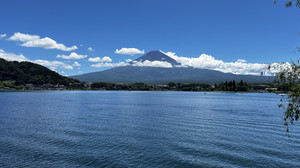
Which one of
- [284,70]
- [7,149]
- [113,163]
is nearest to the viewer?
[284,70]

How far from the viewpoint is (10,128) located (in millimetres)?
39625

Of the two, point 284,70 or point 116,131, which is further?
point 116,131

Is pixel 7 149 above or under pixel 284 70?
under

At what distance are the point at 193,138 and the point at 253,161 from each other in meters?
10.9

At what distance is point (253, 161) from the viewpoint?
77.5 ft

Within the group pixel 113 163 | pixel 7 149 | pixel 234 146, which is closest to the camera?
pixel 113 163

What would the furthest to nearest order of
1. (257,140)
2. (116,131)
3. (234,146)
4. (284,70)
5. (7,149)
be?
1. (116,131)
2. (257,140)
3. (234,146)
4. (7,149)
5. (284,70)

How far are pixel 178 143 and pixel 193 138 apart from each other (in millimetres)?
3932

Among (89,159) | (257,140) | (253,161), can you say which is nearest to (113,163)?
(89,159)

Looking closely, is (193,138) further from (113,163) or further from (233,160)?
(113,163)

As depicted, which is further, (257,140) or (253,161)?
(257,140)

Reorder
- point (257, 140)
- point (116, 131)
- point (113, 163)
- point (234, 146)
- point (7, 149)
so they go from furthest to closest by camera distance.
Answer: point (116, 131) < point (257, 140) < point (234, 146) < point (7, 149) < point (113, 163)

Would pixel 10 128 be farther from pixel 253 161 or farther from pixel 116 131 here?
pixel 253 161

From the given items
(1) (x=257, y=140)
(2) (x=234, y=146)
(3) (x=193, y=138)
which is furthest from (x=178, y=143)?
(1) (x=257, y=140)
